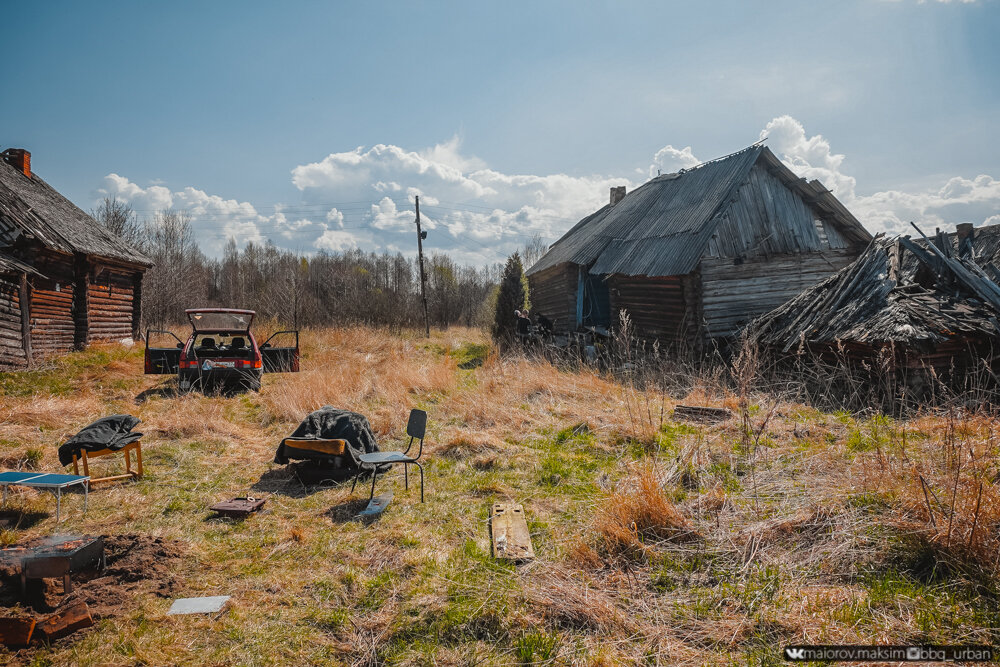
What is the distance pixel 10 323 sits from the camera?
12.9 meters

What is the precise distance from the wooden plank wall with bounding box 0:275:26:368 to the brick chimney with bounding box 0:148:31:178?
337 inches

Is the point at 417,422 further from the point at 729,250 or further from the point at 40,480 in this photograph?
the point at 729,250

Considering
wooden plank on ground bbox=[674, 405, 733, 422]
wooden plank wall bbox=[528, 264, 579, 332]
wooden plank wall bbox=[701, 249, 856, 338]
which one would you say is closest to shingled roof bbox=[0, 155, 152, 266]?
wooden plank wall bbox=[528, 264, 579, 332]

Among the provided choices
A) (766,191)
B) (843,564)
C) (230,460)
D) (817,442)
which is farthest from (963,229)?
(230,460)

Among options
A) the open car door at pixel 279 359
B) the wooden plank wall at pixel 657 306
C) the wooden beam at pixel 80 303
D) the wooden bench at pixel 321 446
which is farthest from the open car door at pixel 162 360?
the wooden plank wall at pixel 657 306

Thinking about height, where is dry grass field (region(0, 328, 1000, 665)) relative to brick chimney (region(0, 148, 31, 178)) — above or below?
below

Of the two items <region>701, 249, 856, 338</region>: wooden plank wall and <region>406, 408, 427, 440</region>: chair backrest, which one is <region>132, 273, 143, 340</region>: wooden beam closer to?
<region>406, 408, 427, 440</region>: chair backrest

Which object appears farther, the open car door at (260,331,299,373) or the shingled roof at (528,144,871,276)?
the shingled roof at (528,144,871,276)

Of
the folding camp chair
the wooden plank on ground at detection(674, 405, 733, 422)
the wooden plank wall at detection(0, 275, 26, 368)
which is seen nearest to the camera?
the folding camp chair

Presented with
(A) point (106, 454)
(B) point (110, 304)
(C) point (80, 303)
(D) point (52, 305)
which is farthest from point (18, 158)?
(A) point (106, 454)

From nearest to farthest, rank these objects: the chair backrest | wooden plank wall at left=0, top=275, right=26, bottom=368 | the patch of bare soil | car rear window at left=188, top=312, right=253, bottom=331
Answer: the patch of bare soil → the chair backrest → car rear window at left=188, top=312, right=253, bottom=331 → wooden plank wall at left=0, top=275, right=26, bottom=368

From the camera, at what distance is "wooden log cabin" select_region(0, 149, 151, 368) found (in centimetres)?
1322

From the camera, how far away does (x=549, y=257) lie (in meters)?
22.9

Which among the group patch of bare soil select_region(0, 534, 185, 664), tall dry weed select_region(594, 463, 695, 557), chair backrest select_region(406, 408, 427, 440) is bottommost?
patch of bare soil select_region(0, 534, 185, 664)
